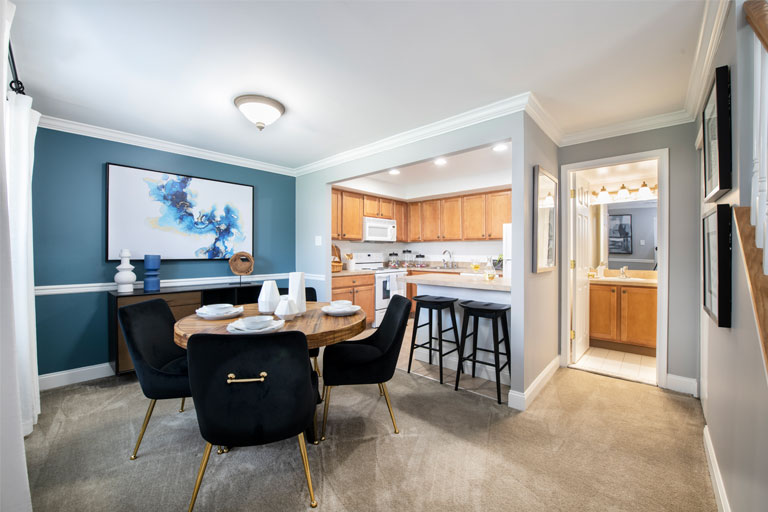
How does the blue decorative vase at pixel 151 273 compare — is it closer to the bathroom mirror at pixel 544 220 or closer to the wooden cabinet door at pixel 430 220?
the bathroom mirror at pixel 544 220

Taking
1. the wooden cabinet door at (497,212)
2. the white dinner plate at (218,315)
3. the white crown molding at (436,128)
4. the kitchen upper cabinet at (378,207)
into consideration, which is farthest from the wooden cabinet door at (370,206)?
the white dinner plate at (218,315)

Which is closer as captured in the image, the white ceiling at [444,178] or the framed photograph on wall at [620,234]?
the white ceiling at [444,178]

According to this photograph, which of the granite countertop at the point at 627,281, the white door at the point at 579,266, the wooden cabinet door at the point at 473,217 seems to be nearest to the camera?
the white door at the point at 579,266

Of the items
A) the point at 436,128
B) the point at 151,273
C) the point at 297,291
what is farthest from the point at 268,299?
the point at 436,128

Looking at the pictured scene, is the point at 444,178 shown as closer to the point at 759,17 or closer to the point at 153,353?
the point at 759,17

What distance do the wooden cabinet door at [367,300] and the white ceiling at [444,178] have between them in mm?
1657

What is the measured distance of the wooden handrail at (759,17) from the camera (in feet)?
3.21

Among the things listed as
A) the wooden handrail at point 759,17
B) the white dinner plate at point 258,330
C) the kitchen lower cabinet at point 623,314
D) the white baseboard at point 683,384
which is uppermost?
the wooden handrail at point 759,17

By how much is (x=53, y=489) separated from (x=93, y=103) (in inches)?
106

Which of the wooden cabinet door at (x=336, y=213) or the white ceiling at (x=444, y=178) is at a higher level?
the white ceiling at (x=444, y=178)

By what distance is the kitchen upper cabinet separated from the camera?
18.7 ft

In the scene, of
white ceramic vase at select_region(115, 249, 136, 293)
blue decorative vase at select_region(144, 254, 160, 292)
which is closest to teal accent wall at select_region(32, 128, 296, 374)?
white ceramic vase at select_region(115, 249, 136, 293)

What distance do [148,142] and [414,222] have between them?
4.37 metres

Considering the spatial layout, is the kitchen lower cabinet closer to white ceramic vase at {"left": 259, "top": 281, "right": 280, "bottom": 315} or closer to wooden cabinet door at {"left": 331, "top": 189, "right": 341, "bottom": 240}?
wooden cabinet door at {"left": 331, "top": 189, "right": 341, "bottom": 240}
